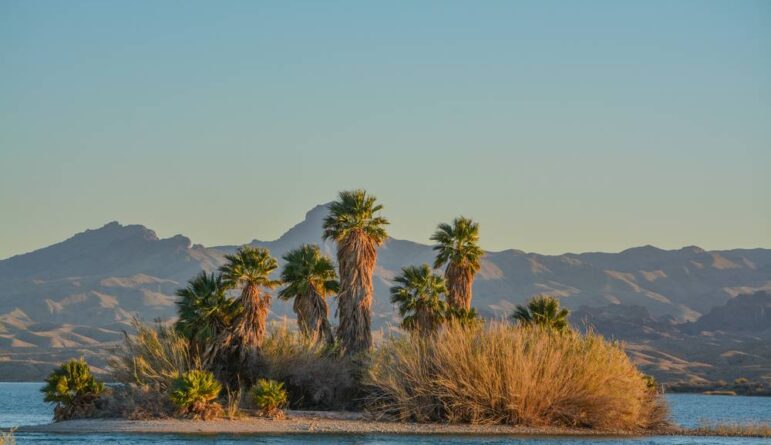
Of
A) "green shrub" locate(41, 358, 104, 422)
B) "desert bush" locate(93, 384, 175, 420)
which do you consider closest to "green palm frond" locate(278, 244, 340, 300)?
"desert bush" locate(93, 384, 175, 420)

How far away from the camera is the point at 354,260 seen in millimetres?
58656

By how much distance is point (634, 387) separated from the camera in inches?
1930

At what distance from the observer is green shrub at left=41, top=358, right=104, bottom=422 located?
47.5 meters

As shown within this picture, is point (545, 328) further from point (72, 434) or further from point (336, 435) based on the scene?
point (72, 434)

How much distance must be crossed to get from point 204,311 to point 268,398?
579 centimetres

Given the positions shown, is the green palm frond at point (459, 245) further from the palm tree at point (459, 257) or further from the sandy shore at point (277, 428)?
the sandy shore at point (277, 428)

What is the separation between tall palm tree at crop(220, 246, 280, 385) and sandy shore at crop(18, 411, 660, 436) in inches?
201

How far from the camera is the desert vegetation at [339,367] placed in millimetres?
46781

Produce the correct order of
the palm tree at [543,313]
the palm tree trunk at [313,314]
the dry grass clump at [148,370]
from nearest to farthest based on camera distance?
the dry grass clump at [148,370]
the palm tree trunk at [313,314]
the palm tree at [543,313]

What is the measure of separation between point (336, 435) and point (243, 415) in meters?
4.90

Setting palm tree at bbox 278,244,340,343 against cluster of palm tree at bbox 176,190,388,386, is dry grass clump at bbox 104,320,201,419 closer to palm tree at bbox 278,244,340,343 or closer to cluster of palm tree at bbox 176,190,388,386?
cluster of palm tree at bbox 176,190,388,386

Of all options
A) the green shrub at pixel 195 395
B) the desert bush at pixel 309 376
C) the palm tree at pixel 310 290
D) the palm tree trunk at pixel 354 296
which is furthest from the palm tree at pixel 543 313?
the green shrub at pixel 195 395

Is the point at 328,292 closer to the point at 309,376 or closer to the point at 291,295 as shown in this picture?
the point at 291,295

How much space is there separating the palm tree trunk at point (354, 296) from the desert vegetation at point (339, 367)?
2.3 inches
